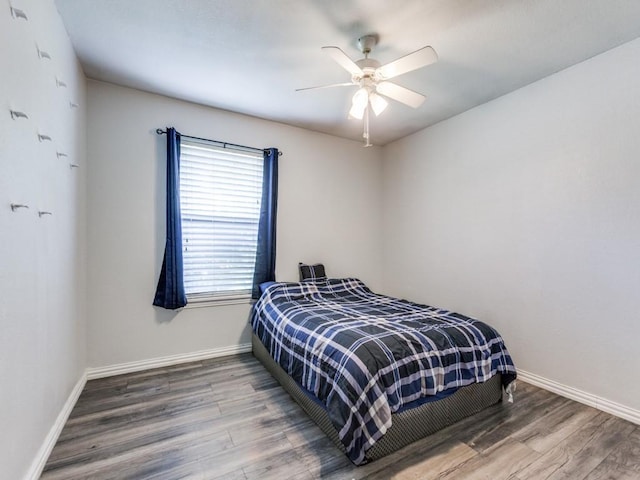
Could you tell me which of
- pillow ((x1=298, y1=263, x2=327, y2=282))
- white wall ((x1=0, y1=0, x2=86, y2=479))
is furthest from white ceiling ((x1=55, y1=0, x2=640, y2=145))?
pillow ((x1=298, y1=263, x2=327, y2=282))

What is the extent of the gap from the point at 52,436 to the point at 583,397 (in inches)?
142

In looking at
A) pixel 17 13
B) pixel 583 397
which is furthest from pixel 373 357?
pixel 17 13

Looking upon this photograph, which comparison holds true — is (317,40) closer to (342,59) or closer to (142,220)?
(342,59)

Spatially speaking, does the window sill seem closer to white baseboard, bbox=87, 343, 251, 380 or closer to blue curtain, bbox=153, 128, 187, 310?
blue curtain, bbox=153, 128, 187, 310

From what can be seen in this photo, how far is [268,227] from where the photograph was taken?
333 cm

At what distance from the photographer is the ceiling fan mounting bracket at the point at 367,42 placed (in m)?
2.02

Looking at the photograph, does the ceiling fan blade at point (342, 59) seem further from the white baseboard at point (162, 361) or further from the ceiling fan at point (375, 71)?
the white baseboard at point (162, 361)

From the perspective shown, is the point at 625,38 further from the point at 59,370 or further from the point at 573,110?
the point at 59,370

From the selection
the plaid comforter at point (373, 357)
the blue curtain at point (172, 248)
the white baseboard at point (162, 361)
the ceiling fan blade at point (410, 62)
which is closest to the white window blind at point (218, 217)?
the blue curtain at point (172, 248)

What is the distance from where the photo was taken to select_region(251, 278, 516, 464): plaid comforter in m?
1.59

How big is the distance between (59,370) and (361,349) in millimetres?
1924

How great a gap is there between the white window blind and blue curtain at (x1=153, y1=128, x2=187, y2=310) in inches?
5.7

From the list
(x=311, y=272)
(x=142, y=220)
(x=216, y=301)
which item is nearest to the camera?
(x=142, y=220)

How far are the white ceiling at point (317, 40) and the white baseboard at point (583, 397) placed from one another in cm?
254
